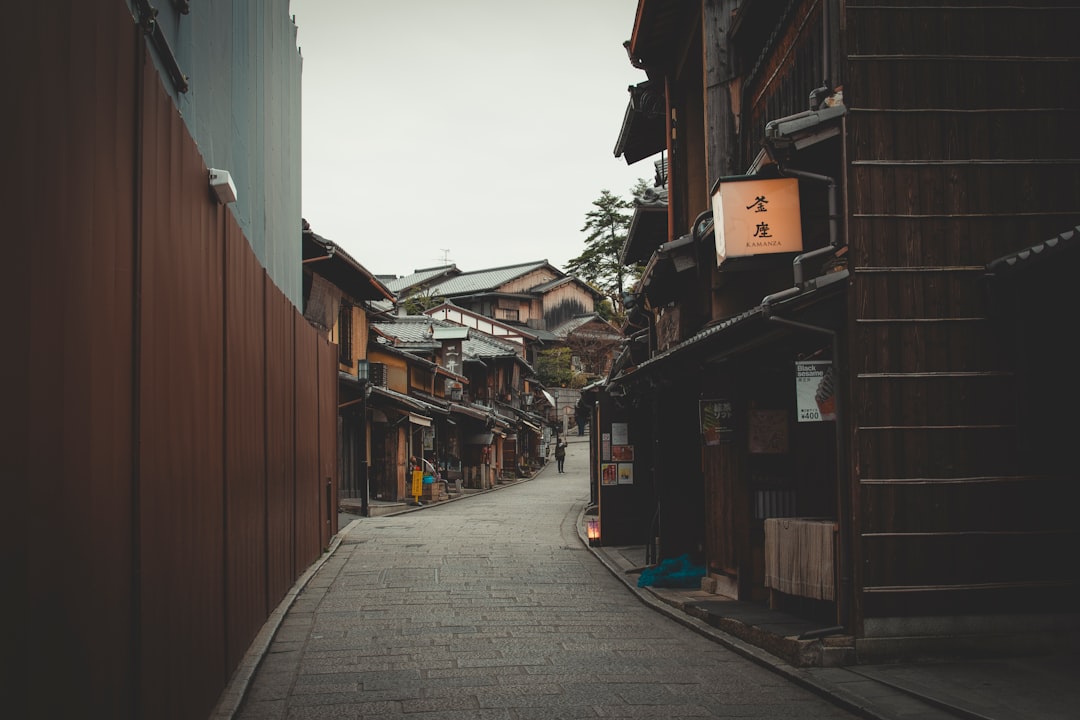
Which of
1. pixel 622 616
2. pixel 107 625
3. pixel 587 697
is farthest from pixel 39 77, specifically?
pixel 622 616

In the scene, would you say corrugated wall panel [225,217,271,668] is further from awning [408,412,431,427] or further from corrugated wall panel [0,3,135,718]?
awning [408,412,431,427]

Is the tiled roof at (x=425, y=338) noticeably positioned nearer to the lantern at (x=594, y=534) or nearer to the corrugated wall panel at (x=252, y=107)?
the lantern at (x=594, y=534)

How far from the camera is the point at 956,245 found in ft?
32.9

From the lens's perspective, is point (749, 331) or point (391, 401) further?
point (391, 401)

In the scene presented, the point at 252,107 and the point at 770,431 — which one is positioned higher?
the point at 252,107

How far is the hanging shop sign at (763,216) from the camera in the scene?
11.6m

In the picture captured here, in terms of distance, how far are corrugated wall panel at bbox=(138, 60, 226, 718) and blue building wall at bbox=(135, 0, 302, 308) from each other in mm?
2588

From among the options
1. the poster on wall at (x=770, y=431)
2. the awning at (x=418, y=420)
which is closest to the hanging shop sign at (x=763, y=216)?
the poster on wall at (x=770, y=431)

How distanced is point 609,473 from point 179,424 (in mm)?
15870

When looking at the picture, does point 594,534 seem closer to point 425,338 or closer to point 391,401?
point 391,401

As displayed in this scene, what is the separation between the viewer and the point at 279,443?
43.1ft

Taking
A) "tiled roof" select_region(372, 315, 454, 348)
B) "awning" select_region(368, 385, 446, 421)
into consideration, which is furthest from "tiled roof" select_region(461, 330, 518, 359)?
"awning" select_region(368, 385, 446, 421)

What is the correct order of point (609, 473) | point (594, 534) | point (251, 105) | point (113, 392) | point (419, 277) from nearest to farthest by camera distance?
point (113, 392) → point (251, 105) → point (609, 473) → point (594, 534) → point (419, 277)

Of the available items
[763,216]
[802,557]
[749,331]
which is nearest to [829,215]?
[763,216]
